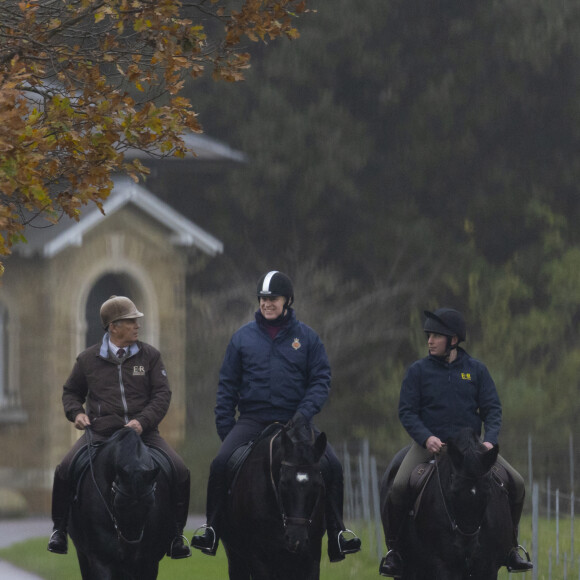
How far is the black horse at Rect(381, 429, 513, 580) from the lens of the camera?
991 cm

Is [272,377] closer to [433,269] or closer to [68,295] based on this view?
[68,295]

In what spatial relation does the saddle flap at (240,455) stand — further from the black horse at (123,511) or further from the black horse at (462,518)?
the black horse at (462,518)

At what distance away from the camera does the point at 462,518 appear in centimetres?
999

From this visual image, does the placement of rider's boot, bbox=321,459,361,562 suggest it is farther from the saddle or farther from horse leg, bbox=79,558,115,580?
horse leg, bbox=79,558,115,580

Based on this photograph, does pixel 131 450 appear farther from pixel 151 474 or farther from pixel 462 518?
pixel 462 518

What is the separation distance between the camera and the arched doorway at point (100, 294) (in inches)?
1065

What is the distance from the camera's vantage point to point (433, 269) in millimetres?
35562

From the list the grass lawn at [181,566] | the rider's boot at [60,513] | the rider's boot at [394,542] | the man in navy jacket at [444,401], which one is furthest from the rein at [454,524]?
the grass lawn at [181,566]

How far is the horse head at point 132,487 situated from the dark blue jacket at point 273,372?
788 millimetres

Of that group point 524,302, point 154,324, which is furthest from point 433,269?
point 154,324

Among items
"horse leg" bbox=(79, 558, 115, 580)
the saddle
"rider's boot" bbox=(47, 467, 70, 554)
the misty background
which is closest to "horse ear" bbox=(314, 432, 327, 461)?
the saddle

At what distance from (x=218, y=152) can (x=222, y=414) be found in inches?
835

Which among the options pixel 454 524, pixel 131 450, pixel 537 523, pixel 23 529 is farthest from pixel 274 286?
pixel 23 529

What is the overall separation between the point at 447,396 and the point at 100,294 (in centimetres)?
1748
